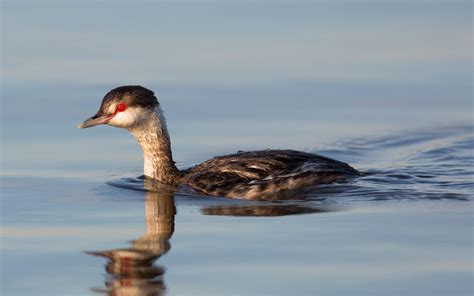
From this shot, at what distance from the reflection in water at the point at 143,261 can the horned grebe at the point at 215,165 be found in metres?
1.29

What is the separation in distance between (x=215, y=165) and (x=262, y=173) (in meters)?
0.67

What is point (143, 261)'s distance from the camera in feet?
44.0

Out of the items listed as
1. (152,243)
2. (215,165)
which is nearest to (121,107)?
(215,165)

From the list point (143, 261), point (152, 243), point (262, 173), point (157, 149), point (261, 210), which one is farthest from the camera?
point (157, 149)

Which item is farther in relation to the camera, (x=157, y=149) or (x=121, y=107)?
(x=157, y=149)

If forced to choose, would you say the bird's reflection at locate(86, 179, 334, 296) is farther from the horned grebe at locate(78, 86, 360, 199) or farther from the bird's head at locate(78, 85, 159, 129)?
the bird's head at locate(78, 85, 159, 129)

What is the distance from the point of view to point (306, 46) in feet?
81.9

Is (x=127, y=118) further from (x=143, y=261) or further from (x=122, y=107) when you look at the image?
(x=143, y=261)

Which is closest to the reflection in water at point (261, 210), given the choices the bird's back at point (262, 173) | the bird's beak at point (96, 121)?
the bird's back at point (262, 173)

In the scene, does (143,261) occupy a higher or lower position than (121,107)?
lower

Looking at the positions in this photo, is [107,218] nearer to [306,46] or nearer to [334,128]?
[334,128]

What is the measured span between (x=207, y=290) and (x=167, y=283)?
18.5 inches

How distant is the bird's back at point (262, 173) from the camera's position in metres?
16.9

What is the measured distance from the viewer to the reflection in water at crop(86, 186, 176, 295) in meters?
12.5
